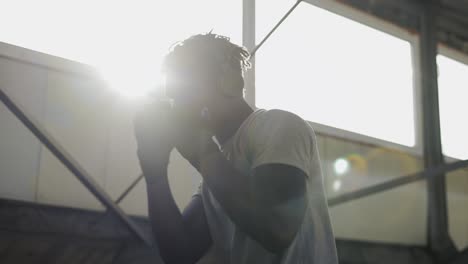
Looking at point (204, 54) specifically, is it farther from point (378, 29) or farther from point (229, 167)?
point (378, 29)

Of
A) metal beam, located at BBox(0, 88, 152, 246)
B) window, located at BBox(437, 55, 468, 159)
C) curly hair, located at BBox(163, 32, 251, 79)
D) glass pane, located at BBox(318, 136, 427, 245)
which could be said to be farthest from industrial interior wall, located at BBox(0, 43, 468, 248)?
A: window, located at BBox(437, 55, 468, 159)

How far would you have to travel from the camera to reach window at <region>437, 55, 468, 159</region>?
13.5 feet

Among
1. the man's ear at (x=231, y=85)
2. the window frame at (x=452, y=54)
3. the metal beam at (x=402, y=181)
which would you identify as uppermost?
the window frame at (x=452, y=54)

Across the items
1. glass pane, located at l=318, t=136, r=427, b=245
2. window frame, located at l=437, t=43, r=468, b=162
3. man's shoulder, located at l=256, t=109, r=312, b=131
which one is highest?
window frame, located at l=437, t=43, r=468, b=162

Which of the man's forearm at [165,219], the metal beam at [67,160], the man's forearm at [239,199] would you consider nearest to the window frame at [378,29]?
the metal beam at [67,160]

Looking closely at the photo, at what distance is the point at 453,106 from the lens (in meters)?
4.24

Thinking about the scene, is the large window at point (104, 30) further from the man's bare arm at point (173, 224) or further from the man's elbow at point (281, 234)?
the man's elbow at point (281, 234)

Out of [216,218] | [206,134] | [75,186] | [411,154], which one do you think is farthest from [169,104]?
[411,154]

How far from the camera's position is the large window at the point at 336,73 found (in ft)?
10.7

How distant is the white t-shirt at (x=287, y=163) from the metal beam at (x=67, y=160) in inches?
48.8

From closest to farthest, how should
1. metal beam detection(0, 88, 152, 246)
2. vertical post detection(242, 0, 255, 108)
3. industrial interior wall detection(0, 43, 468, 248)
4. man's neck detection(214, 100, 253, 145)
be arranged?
man's neck detection(214, 100, 253, 145)
metal beam detection(0, 88, 152, 246)
industrial interior wall detection(0, 43, 468, 248)
vertical post detection(242, 0, 255, 108)

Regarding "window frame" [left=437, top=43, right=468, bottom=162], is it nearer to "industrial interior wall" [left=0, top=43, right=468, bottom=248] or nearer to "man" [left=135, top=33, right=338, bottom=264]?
"industrial interior wall" [left=0, top=43, right=468, bottom=248]

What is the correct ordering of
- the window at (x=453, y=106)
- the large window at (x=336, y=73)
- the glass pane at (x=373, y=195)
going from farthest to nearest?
1. the window at (x=453, y=106)
2. the glass pane at (x=373, y=195)
3. the large window at (x=336, y=73)

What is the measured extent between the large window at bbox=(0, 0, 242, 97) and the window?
1.91 meters
